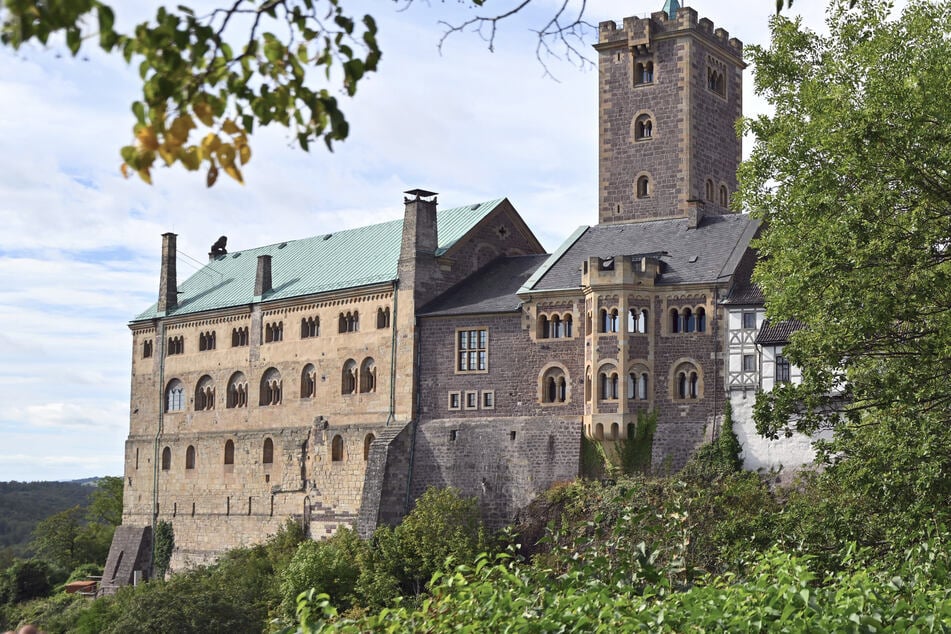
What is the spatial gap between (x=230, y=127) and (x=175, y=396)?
65.7 metres

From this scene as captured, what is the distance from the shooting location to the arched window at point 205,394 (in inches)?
2753

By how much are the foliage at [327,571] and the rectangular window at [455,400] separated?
695 cm

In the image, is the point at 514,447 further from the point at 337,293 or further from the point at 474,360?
the point at 337,293

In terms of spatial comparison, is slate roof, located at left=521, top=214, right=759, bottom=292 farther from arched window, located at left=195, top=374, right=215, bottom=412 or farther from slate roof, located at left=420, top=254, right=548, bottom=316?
arched window, located at left=195, top=374, right=215, bottom=412

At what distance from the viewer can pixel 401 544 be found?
52.8 meters

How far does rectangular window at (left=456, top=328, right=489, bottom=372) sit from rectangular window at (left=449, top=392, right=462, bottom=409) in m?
1.05

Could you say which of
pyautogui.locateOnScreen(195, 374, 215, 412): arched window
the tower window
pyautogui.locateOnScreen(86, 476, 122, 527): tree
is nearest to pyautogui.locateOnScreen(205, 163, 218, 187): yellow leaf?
the tower window

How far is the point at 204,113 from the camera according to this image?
863cm

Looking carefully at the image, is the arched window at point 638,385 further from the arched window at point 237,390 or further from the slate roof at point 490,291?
the arched window at point 237,390

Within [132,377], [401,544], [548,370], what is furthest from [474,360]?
[132,377]

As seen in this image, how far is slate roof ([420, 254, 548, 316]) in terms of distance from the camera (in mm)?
56938

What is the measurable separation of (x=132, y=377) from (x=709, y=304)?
38.1 m

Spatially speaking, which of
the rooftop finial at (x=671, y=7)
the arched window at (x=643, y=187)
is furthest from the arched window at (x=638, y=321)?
the rooftop finial at (x=671, y=7)

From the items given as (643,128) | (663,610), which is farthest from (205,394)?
(663,610)
